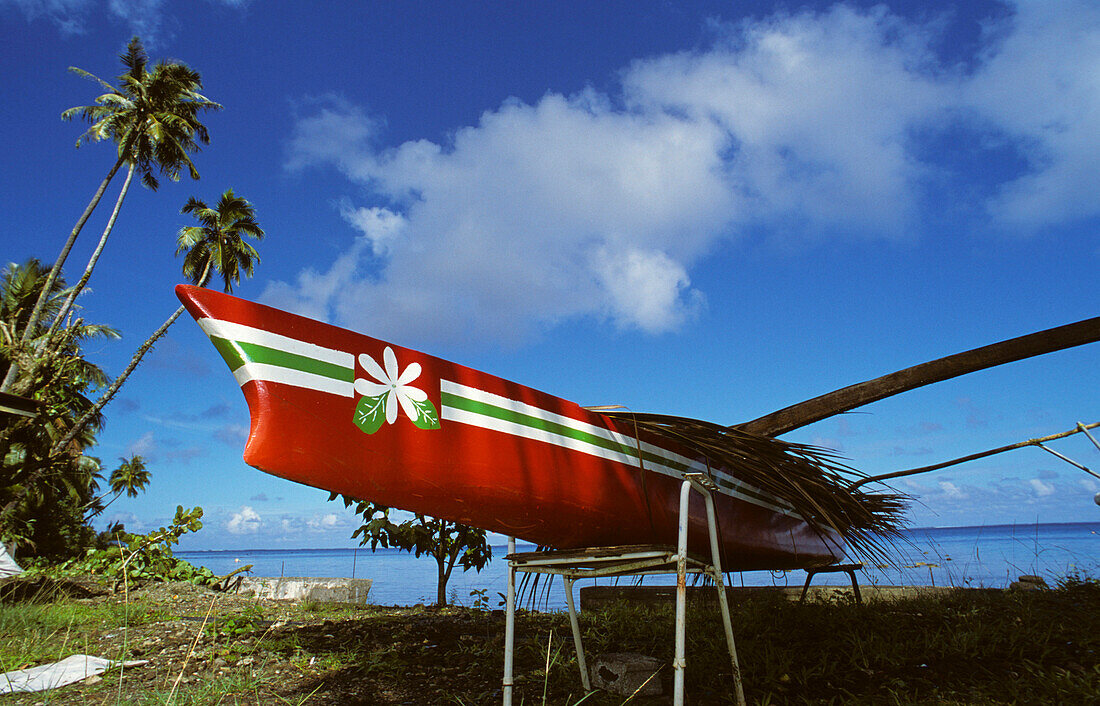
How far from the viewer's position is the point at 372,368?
7.11 ft

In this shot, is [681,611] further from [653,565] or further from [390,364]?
[390,364]

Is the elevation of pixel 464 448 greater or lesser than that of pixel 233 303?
lesser

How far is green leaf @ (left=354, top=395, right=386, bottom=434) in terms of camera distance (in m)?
2.07

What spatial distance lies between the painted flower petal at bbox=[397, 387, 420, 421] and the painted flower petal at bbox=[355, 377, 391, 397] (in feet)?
0.20

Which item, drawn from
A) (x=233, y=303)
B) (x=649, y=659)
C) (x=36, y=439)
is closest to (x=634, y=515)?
(x=649, y=659)

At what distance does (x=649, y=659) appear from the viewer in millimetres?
2648

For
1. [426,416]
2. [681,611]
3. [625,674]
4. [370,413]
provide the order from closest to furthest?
→ [681,611] → [370,413] → [426,416] → [625,674]

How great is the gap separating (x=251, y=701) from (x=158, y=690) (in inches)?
18.8

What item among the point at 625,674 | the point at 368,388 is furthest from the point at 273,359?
the point at 625,674

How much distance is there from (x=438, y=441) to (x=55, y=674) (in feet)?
8.77

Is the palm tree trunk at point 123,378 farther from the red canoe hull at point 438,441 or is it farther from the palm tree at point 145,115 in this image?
the red canoe hull at point 438,441

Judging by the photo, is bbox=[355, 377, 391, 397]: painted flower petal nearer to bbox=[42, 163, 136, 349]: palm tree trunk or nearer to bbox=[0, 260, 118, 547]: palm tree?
bbox=[0, 260, 118, 547]: palm tree

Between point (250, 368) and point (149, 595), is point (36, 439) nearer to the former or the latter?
point (149, 595)

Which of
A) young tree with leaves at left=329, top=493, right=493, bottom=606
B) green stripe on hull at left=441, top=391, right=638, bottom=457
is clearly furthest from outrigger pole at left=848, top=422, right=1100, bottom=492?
young tree with leaves at left=329, top=493, right=493, bottom=606
